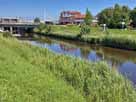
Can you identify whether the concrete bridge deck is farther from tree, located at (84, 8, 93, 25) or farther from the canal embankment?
the canal embankment

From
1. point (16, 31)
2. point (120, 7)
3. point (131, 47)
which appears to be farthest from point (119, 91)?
point (16, 31)

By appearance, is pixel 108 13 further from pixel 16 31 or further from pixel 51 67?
pixel 51 67

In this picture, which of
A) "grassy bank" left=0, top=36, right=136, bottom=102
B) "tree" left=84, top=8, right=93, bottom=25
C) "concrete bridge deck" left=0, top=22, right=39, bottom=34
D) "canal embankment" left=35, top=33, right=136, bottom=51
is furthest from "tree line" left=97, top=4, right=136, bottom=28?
"grassy bank" left=0, top=36, right=136, bottom=102

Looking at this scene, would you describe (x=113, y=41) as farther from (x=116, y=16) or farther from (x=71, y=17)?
(x=71, y=17)

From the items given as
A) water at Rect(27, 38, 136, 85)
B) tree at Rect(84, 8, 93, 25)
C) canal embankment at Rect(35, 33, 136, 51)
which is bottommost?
water at Rect(27, 38, 136, 85)

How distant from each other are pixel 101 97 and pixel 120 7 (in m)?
85.1

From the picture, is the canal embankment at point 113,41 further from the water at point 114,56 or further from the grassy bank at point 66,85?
the grassy bank at point 66,85

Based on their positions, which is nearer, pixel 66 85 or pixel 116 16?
pixel 66 85

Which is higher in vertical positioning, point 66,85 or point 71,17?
point 71,17

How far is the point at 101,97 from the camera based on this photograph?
11375mm

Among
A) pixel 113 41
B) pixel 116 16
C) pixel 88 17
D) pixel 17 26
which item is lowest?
pixel 113 41

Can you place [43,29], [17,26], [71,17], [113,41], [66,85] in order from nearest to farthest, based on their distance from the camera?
[66,85] → [113,41] → [43,29] → [17,26] → [71,17]

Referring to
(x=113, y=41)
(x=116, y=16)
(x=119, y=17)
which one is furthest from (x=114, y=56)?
(x=116, y=16)

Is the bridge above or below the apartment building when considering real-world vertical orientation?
below
